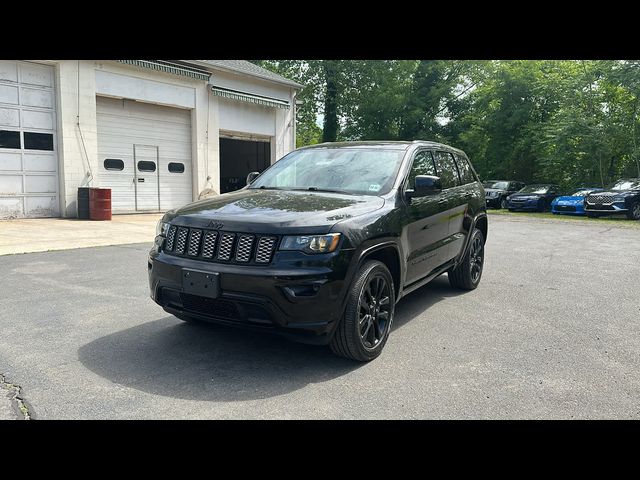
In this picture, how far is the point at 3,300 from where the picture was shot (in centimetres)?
563

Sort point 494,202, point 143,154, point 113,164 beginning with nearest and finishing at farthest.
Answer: point 113,164 < point 143,154 < point 494,202

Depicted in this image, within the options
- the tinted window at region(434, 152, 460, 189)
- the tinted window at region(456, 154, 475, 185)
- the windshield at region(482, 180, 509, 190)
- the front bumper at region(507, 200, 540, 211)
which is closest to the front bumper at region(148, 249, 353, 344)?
the tinted window at region(434, 152, 460, 189)

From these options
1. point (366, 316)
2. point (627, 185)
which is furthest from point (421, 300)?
point (627, 185)

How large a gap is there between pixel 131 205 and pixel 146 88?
12.2 ft

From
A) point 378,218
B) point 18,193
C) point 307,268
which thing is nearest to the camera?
point 307,268

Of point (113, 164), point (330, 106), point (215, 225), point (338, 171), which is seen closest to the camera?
point (215, 225)

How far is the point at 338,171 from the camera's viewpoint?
4.98 m

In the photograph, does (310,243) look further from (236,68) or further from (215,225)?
(236,68)

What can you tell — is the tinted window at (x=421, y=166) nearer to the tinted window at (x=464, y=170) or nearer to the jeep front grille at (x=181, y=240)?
the tinted window at (x=464, y=170)

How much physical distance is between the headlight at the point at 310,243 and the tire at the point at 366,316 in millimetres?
382

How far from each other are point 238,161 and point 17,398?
22.2 metres
